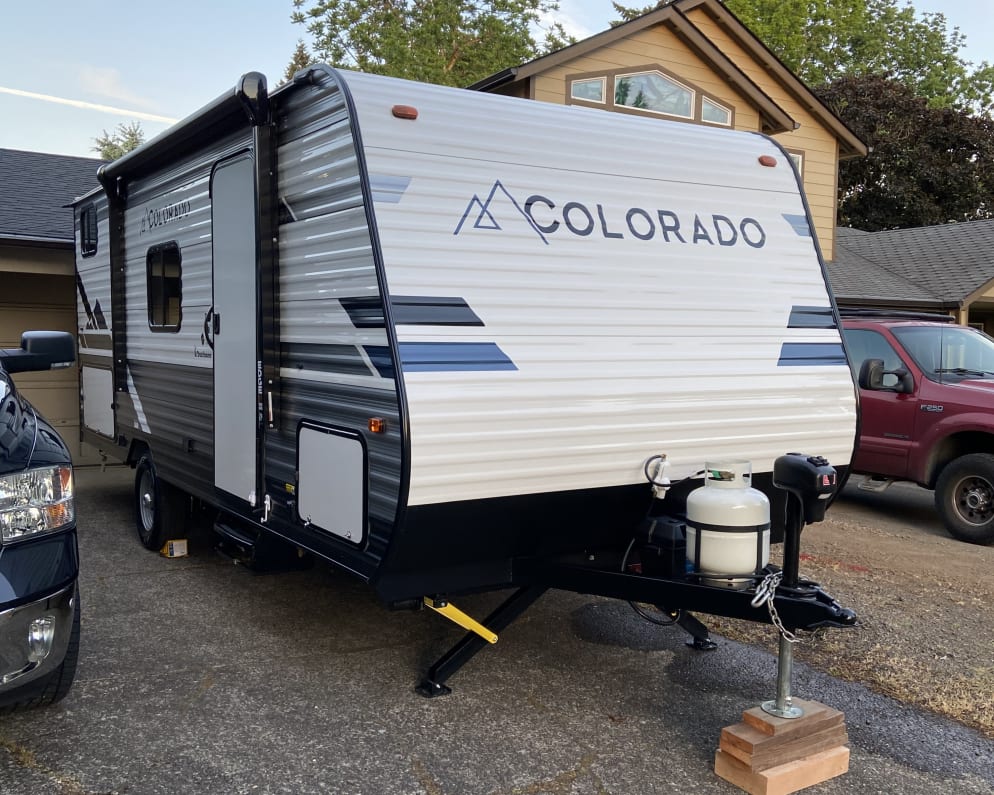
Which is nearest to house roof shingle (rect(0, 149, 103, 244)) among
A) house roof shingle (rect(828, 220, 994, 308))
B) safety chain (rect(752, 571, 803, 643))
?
safety chain (rect(752, 571, 803, 643))

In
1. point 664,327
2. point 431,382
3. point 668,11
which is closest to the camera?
point 431,382

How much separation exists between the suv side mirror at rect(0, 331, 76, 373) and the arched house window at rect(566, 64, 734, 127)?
967cm

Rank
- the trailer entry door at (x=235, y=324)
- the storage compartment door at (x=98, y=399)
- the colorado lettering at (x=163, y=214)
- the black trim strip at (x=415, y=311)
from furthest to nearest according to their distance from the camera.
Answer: the storage compartment door at (x=98, y=399), the colorado lettering at (x=163, y=214), the trailer entry door at (x=235, y=324), the black trim strip at (x=415, y=311)

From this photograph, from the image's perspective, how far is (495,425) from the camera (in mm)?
3652

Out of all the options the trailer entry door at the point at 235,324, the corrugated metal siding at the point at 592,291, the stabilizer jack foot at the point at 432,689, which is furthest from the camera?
the trailer entry door at the point at 235,324

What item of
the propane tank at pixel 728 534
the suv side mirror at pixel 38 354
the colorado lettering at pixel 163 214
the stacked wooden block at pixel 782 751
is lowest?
the stacked wooden block at pixel 782 751

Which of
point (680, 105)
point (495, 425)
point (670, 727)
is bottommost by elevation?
point (670, 727)

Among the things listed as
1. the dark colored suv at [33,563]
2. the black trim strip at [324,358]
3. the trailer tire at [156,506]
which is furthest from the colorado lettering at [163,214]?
the dark colored suv at [33,563]

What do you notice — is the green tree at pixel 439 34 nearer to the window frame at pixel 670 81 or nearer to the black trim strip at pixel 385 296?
the window frame at pixel 670 81

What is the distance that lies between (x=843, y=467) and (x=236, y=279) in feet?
10.7

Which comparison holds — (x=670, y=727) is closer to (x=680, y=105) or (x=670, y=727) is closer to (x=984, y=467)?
(x=984, y=467)

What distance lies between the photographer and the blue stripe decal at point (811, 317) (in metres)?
4.63

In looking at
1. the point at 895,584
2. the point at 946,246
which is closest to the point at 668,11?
the point at 946,246

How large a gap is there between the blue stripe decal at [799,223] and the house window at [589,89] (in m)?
8.78
